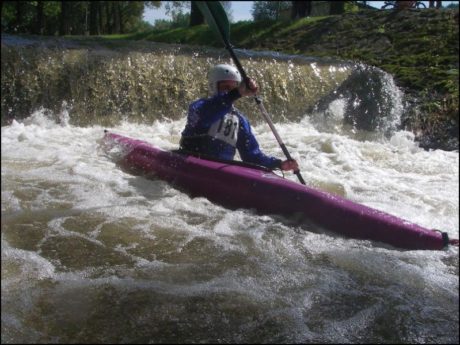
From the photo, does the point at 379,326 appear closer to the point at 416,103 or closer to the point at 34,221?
the point at 34,221

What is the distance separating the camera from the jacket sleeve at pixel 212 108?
4344 millimetres

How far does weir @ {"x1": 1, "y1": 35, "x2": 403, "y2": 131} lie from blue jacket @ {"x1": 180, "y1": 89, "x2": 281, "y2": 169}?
3441mm

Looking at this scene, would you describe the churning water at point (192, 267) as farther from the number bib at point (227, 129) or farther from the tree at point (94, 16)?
the tree at point (94, 16)

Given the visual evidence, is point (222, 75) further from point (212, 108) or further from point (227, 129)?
point (227, 129)

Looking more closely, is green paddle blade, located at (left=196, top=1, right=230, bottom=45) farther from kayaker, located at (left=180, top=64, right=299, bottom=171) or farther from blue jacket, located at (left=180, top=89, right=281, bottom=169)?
blue jacket, located at (left=180, top=89, right=281, bottom=169)

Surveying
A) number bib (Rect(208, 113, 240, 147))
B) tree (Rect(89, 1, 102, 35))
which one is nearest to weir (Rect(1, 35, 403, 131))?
number bib (Rect(208, 113, 240, 147))

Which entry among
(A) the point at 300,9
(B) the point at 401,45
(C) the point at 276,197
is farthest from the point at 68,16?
(C) the point at 276,197

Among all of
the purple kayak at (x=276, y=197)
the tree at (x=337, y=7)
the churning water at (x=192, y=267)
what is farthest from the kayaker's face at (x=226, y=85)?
the tree at (x=337, y=7)

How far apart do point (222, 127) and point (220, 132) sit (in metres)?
0.05

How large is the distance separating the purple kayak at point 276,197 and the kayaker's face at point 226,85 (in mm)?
667

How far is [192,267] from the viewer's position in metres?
2.84

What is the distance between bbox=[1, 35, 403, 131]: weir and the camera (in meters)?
7.47

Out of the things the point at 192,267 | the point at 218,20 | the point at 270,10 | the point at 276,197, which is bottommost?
the point at 192,267

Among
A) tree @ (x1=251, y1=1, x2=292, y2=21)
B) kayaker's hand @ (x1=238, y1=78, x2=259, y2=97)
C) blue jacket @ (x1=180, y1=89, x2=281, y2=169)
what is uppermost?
tree @ (x1=251, y1=1, x2=292, y2=21)
